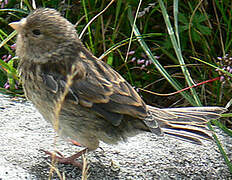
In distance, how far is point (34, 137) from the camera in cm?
348

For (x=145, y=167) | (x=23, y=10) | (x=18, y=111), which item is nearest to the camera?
(x=145, y=167)

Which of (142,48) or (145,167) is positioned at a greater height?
(142,48)

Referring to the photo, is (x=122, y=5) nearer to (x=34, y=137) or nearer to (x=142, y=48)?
(x=142, y=48)

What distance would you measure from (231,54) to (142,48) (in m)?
0.82

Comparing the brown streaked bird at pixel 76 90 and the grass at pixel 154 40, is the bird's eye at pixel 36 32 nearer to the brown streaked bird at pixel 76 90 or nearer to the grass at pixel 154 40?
the brown streaked bird at pixel 76 90

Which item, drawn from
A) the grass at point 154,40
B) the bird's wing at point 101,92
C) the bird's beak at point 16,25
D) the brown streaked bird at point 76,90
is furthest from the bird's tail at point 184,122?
the bird's beak at point 16,25

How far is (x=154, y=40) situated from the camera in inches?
173

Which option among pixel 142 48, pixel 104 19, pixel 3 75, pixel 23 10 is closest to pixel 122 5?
pixel 104 19

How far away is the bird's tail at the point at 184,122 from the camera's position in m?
3.19

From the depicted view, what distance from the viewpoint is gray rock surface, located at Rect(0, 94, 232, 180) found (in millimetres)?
3066

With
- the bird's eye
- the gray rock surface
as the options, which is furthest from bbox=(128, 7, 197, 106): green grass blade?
the bird's eye

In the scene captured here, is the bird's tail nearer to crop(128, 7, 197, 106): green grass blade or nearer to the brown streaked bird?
the brown streaked bird

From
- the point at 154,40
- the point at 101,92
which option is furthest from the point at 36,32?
the point at 154,40

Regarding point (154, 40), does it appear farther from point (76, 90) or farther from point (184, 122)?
point (76, 90)
